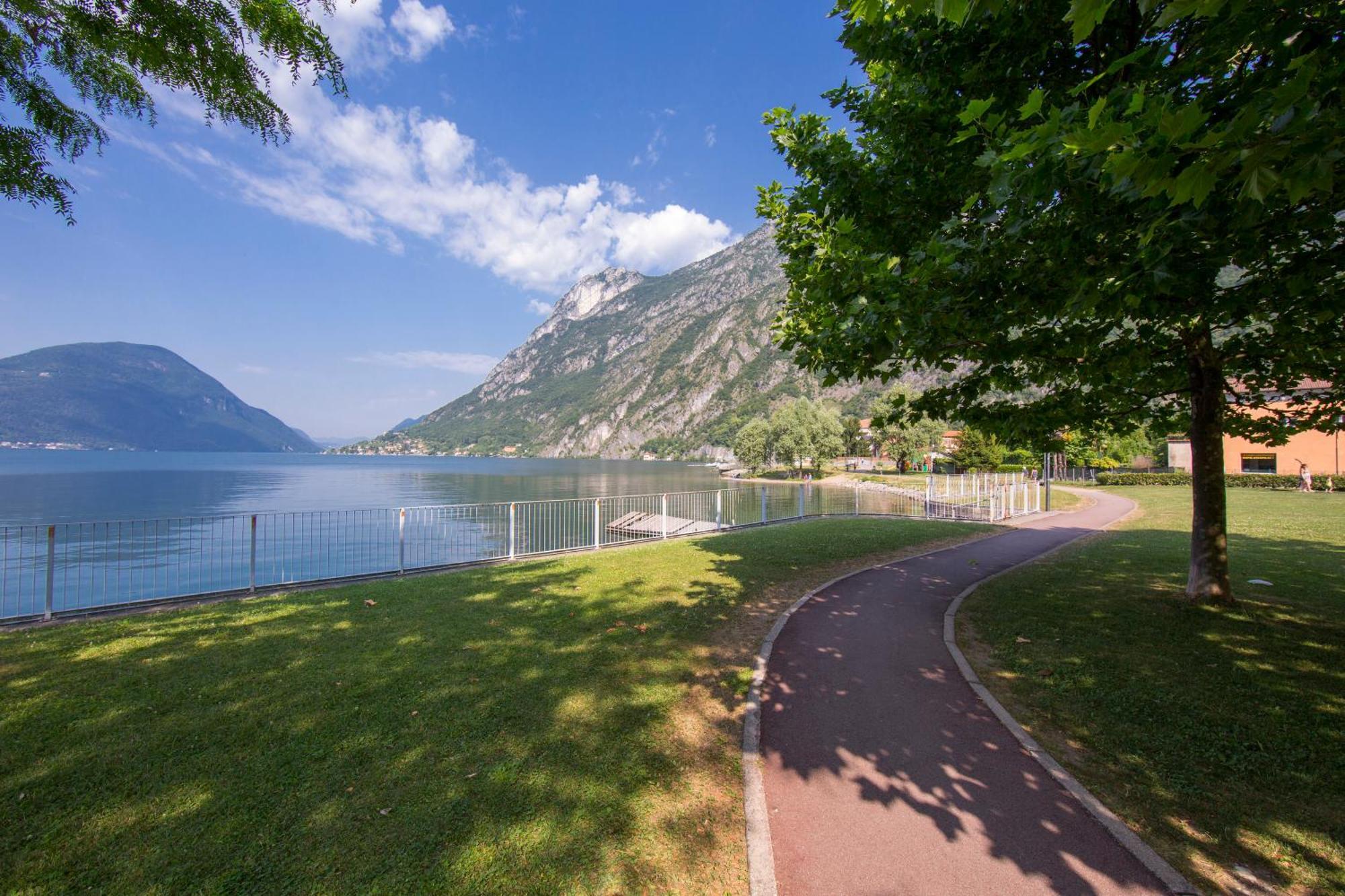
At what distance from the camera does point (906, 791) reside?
3828 mm

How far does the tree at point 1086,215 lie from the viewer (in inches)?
100

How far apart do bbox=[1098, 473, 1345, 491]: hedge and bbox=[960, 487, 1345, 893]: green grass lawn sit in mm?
27465

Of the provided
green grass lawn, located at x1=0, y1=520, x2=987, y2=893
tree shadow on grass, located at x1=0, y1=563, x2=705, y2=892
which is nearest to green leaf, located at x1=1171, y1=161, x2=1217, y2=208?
green grass lawn, located at x1=0, y1=520, x2=987, y2=893

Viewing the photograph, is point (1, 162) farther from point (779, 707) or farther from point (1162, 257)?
point (1162, 257)

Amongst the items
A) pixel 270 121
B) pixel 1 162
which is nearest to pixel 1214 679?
pixel 270 121

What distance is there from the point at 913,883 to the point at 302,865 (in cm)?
334

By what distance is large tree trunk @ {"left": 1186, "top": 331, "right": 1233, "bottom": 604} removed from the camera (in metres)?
7.35

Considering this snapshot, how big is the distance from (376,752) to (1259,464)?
64.9 metres

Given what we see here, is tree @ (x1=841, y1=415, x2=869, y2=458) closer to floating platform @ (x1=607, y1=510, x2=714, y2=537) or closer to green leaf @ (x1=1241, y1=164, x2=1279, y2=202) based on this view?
floating platform @ (x1=607, y1=510, x2=714, y2=537)

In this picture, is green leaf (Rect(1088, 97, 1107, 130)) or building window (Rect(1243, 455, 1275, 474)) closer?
green leaf (Rect(1088, 97, 1107, 130))

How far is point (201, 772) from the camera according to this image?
3.77 m

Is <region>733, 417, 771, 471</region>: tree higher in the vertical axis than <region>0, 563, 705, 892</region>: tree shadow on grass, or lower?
higher

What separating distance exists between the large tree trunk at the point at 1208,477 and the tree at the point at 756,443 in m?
84.5

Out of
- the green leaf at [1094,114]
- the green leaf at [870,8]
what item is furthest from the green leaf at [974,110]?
the green leaf at [870,8]
